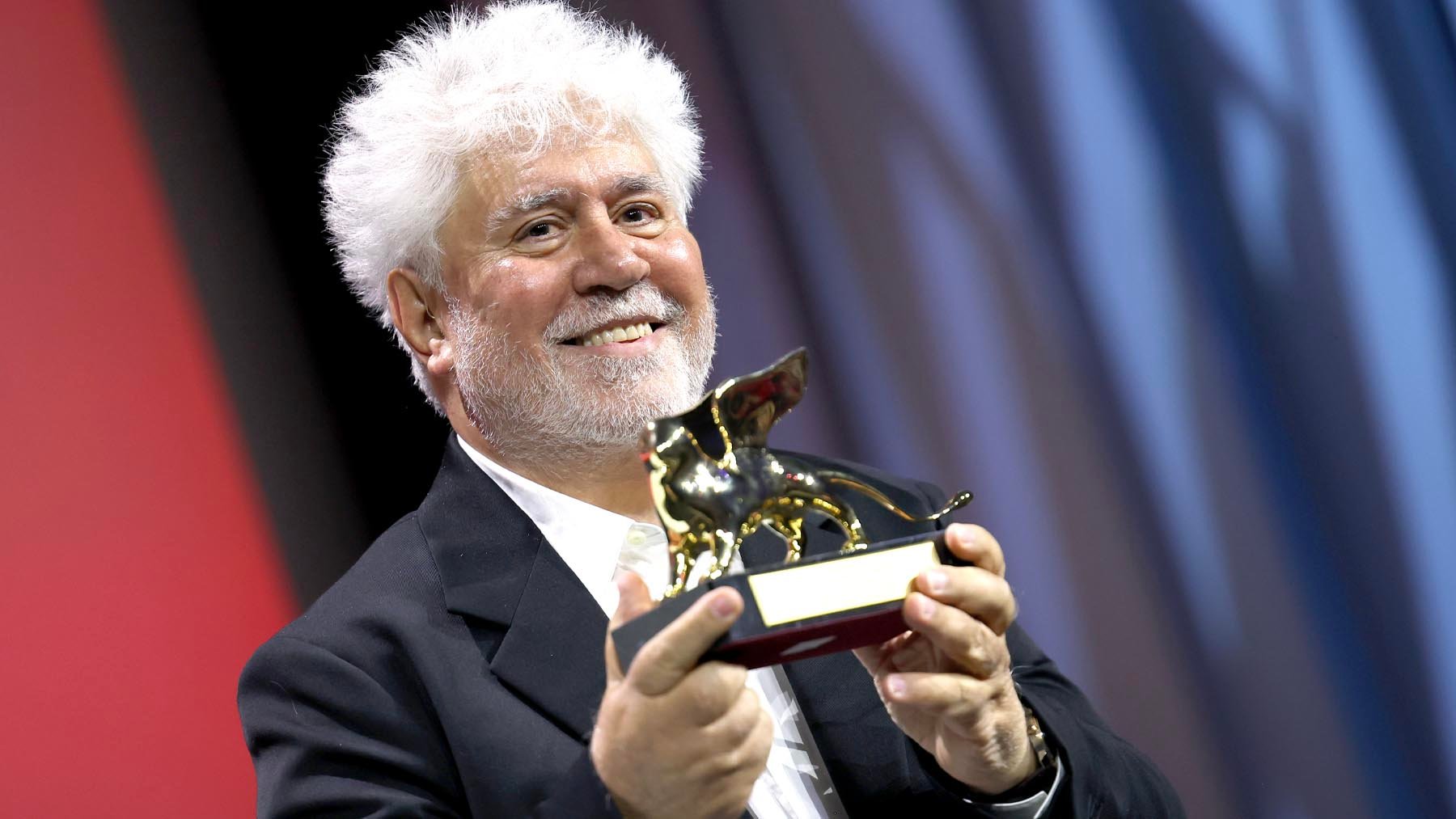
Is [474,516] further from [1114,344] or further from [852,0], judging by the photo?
[852,0]

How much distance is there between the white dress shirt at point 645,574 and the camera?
4.95 feet

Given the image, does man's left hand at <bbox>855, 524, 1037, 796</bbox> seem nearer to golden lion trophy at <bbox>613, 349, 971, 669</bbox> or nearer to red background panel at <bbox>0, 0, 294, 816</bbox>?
golden lion trophy at <bbox>613, 349, 971, 669</bbox>

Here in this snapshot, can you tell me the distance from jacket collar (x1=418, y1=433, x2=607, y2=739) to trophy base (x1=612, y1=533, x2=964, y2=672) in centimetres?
39

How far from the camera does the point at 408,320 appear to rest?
1.87 meters

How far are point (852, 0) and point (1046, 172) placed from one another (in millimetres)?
510

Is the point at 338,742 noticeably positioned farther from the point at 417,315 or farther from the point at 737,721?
the point at 417,315

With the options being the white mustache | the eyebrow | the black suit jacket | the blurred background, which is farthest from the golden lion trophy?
the blurred background

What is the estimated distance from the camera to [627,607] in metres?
1.09

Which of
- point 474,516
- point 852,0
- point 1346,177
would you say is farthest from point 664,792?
point 852,0

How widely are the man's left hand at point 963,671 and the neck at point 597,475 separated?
1.66 ft

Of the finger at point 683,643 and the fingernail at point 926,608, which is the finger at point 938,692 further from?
the finger at point 683,643

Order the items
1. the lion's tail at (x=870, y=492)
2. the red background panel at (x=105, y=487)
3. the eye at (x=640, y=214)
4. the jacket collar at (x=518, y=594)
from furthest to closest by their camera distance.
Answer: the red background panel at (x=105, y=487) < the eye at (x=640, y=214) < the jacket collar at (x=518, y=594) < the lion's tail at (x=870, y=492)

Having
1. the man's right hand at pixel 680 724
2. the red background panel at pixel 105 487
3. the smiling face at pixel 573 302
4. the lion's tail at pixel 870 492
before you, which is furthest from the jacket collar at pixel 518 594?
the red background panel at pixel 105 487

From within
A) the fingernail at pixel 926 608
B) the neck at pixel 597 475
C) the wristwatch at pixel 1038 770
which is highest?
the neck at pixel 597 475
